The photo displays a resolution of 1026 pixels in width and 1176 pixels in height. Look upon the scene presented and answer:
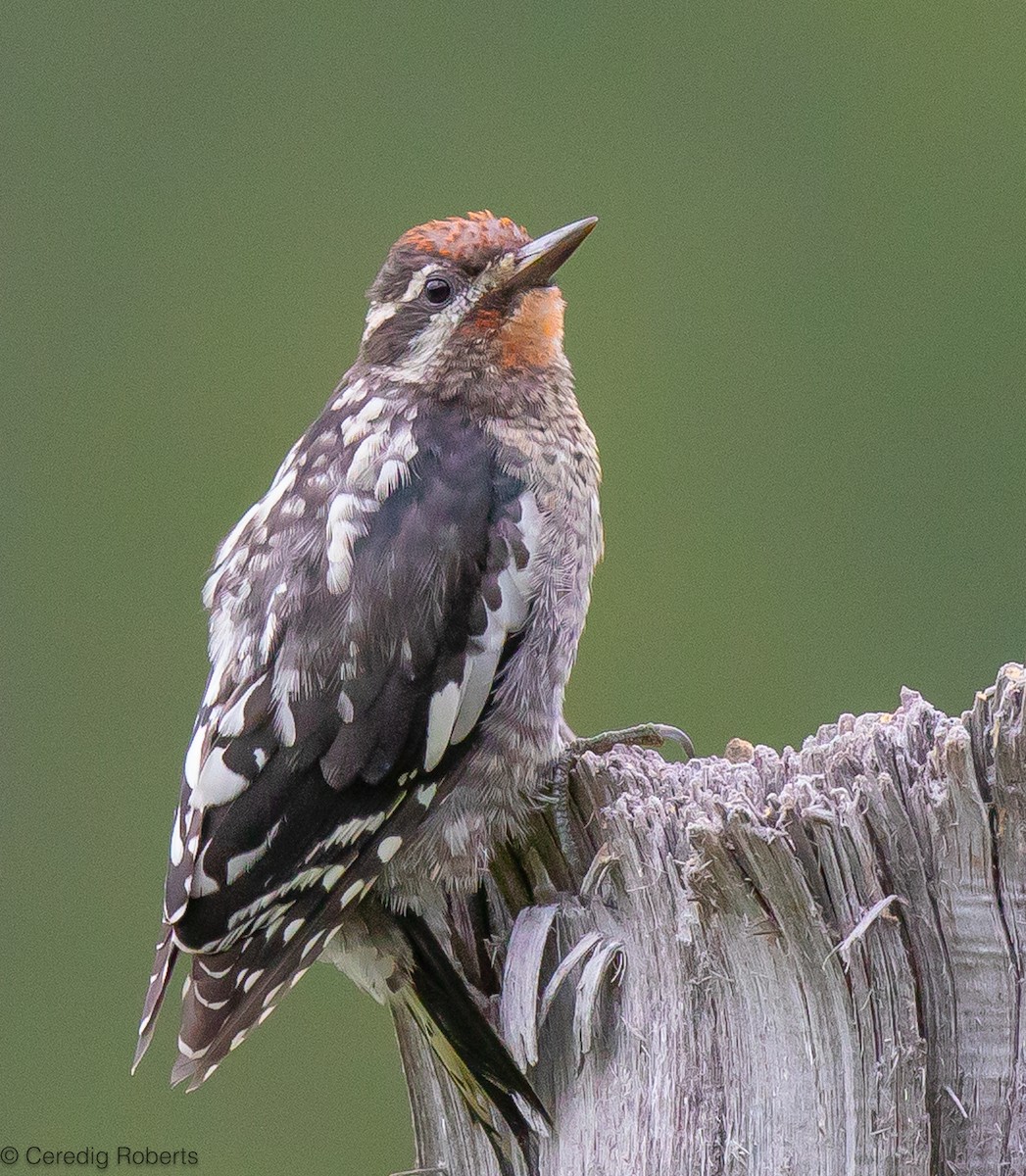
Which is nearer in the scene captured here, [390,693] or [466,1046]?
[466,1046]

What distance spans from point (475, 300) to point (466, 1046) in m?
1.38

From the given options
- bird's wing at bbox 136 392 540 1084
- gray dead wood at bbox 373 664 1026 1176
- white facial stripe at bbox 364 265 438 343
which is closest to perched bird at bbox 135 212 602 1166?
bird's wing at bbox 136 392 540 1084

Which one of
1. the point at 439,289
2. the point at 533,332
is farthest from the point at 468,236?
the point at 533,332

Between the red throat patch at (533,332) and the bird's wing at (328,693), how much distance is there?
247 millimetres

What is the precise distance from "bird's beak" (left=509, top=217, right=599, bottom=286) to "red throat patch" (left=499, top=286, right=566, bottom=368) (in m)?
0.04

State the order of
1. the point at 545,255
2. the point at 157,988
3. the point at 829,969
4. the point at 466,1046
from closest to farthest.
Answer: the point at 829,969, the point at 466,1046, the point at 157,988, the point at 545,255

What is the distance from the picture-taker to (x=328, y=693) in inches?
98.0

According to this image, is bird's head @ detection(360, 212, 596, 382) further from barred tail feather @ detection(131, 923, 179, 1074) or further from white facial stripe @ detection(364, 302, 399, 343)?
barred tail feather @ detection(131, 923, 179, 1074)

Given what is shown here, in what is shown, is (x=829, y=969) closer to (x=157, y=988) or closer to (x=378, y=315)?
(x=157, y=988)

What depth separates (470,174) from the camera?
5523mm

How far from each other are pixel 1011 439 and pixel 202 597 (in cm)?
298

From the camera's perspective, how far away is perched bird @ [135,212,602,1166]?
2.37 meters

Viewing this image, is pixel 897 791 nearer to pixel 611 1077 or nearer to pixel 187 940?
pixel 611 1077

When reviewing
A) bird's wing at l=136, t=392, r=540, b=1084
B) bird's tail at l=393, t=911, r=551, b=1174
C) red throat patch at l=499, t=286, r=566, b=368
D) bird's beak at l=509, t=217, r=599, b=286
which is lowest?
bird's tail at l=393, t=911, r=551, b=1174
